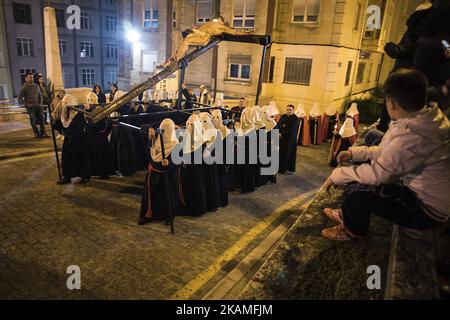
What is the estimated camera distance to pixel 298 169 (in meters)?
9.91

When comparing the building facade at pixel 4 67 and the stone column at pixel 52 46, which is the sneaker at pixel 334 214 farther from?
the building facade at pixel 4 67

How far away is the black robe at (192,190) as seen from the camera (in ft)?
20.4

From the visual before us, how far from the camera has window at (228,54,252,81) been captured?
774 inches

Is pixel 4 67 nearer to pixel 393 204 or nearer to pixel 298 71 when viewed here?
pixel 298 71

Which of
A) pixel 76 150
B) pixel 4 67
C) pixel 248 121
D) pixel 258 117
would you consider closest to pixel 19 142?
pixel 76 150

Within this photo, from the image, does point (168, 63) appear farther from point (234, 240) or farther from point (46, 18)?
point (46, 18)

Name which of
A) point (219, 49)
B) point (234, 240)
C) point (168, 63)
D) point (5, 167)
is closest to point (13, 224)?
point (5, 167)

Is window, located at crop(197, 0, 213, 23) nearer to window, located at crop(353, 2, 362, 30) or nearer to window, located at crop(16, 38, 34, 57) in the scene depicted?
window, located at crop(353, 2, 362, 30)

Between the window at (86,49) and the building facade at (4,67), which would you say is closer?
the building facade at (4,67)

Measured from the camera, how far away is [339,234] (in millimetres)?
3334

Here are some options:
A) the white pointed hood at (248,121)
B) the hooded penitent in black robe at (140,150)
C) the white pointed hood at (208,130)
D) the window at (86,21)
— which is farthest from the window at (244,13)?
the window at (86,21)

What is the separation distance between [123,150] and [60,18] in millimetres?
31325

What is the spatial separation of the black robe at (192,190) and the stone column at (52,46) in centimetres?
1008
